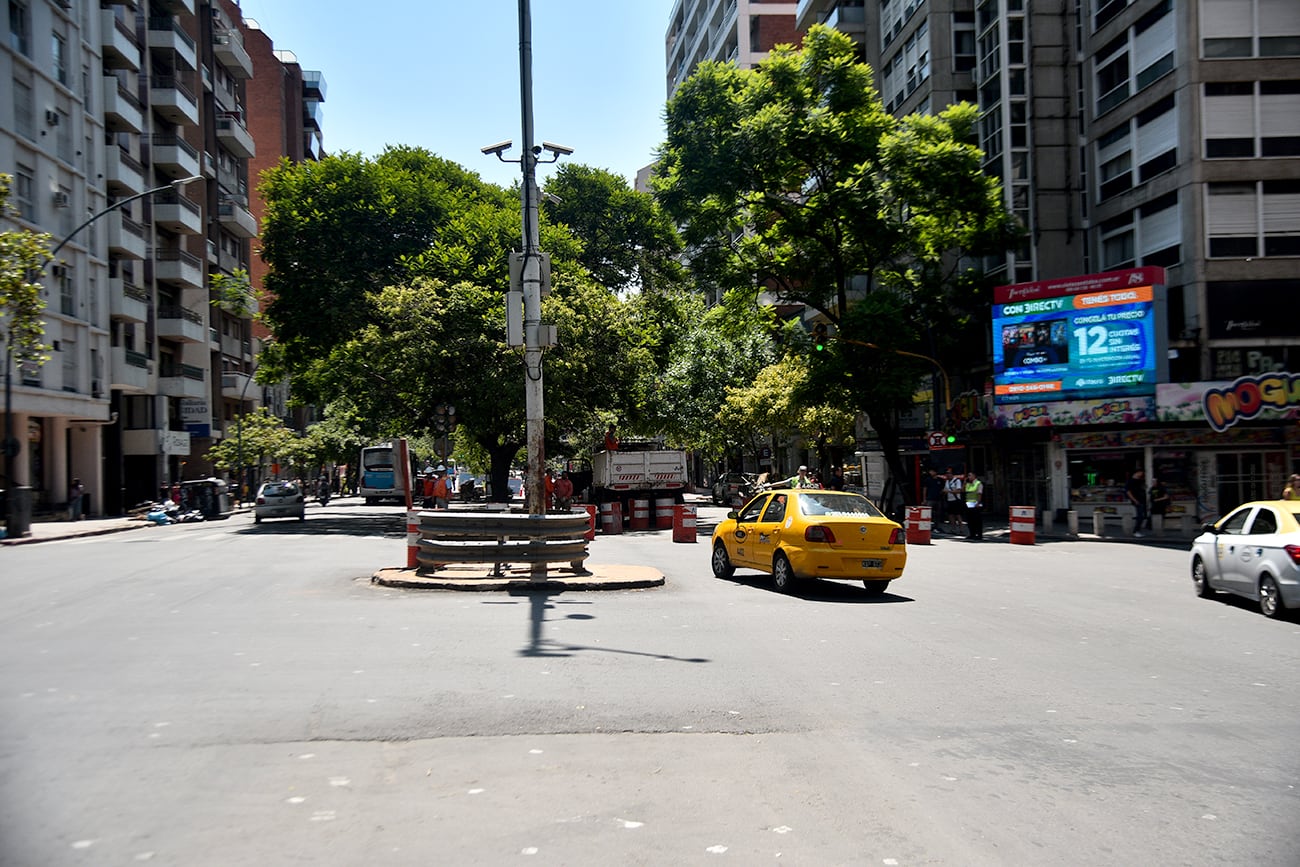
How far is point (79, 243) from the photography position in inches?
1634

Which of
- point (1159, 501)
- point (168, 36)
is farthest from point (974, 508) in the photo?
point (168, 36)

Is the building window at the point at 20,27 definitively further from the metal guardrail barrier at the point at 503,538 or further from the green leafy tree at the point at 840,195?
the metal guardrail barrier at the point at 503,538

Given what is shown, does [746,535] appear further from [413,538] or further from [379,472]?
[379,472]

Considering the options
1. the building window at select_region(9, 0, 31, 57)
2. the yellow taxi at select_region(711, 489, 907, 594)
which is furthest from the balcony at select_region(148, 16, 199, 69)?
the yellow taxi at select_region(711, 489, 907, 594)

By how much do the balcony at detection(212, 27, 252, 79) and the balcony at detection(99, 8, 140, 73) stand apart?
1293 cm

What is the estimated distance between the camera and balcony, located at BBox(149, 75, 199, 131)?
51094 millimetres

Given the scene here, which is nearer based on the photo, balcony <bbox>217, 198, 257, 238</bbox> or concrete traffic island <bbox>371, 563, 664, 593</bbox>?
concrete traffic island <bbox>371, 563, 664, 593</bbox>

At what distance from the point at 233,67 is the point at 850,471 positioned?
44.5 metres

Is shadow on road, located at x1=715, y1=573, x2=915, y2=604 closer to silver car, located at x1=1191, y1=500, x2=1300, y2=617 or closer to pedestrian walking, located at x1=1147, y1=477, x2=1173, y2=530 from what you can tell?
silver car, located at x1=1191, y1=500, x2=1300, y2=617

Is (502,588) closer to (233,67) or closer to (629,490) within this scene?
(629,490)

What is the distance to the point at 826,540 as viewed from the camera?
14.9 metres

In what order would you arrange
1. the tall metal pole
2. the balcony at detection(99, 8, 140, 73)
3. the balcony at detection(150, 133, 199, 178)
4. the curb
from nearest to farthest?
the tall metal pole, the curb, the balcony at detection(99, 8, 140, 73), the balcony at detection(150, 133, 199, 178)

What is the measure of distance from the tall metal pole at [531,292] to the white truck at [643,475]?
18397 millimetres

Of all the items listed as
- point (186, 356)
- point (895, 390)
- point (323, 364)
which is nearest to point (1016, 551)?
point (895, 390)
